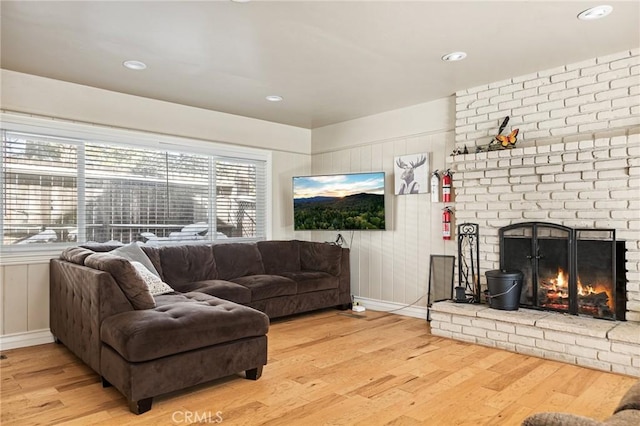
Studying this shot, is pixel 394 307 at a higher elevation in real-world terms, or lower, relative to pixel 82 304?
lower

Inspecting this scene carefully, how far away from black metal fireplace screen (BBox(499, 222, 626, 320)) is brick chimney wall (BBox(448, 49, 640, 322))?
71 millimetres

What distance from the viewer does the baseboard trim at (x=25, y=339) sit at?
3.71 metres

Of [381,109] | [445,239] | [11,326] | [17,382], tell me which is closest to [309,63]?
[381,109]

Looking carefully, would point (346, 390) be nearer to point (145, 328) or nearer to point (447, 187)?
point (145, 328)

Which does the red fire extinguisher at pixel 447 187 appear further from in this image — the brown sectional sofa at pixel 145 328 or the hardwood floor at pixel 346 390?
the brown sectional sofa at pixel 145 328

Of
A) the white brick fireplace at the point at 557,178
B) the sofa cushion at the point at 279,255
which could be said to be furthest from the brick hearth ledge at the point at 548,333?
the sofa cushion at the point at 279,255

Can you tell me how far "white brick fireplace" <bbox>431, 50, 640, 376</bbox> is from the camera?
3.29 meters

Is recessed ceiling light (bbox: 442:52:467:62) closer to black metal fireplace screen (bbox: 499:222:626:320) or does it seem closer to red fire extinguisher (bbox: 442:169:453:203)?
red fire extinguisher (bbox: 442:169:453:203)

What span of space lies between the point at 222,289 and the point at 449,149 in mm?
2746

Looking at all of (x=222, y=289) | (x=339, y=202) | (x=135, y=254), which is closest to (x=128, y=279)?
(x=135, y=254)

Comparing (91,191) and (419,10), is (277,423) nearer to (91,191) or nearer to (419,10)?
(419,10)

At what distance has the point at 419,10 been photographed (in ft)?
8.97

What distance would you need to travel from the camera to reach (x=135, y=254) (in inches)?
153

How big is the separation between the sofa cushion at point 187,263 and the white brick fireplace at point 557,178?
7.72ft
